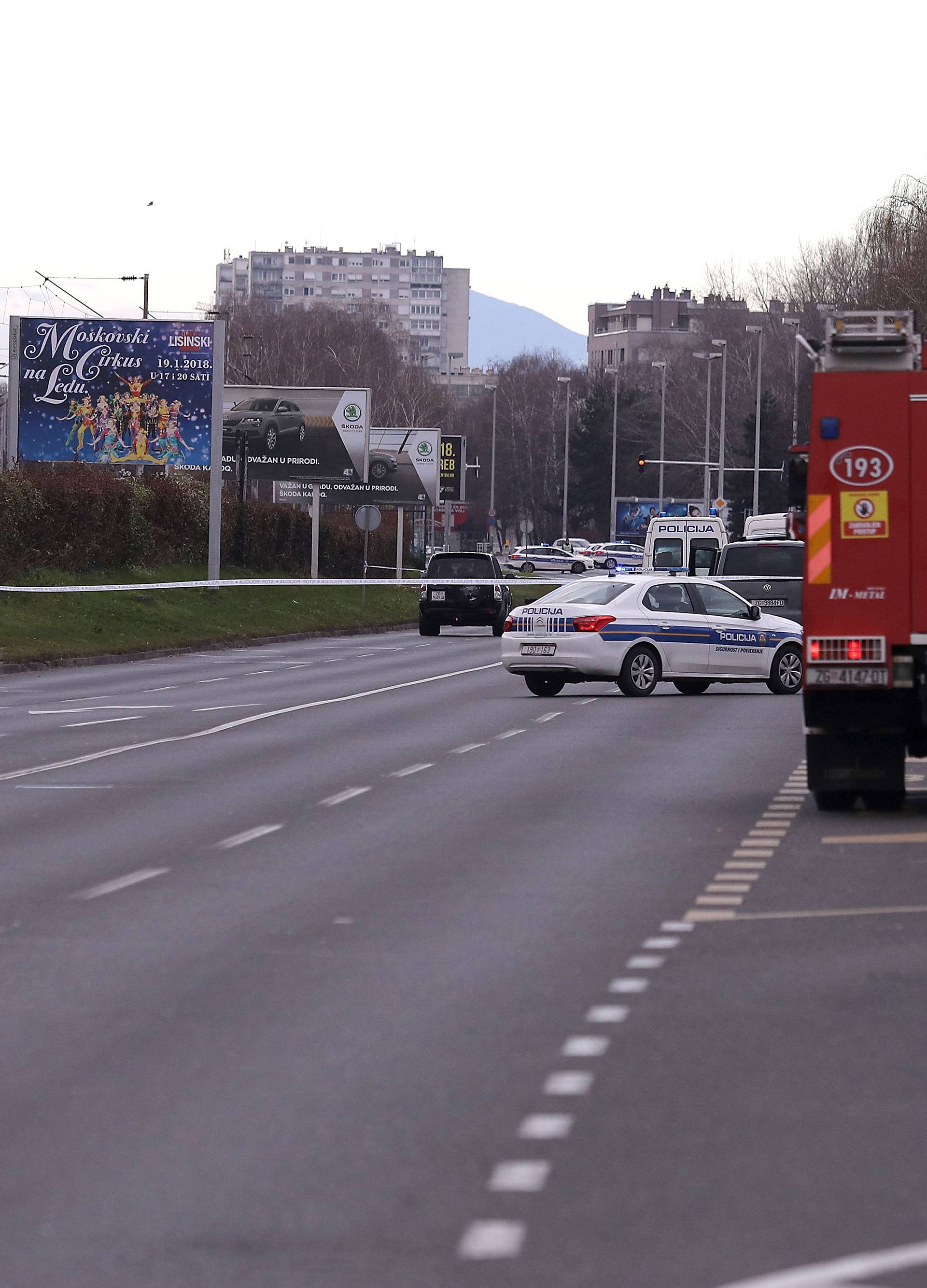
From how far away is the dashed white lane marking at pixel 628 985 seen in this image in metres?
7.93

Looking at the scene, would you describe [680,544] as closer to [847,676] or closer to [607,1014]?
[847,676]

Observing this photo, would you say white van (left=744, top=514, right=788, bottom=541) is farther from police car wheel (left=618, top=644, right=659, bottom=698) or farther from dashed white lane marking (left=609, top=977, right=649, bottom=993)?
dashed white lane marking (left=609, top=977, right=649, bottom=993)

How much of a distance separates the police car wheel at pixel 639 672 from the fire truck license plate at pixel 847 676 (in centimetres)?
1301

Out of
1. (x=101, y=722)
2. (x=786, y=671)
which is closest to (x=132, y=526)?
(x=786, y=671)

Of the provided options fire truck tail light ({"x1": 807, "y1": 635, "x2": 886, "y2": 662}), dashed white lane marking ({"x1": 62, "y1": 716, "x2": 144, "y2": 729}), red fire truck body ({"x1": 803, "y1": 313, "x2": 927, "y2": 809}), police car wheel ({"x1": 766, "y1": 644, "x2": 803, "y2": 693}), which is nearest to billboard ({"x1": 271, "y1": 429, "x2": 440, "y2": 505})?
police car wheel ({"x1": 766, "y1": 644, "x2": 803, "y2": 693})

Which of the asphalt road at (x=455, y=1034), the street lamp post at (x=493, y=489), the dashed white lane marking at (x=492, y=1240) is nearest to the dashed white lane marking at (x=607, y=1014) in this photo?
the asphalt road at (x=455, y=1034)

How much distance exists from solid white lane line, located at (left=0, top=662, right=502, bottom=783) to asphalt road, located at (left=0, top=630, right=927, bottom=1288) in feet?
5.03

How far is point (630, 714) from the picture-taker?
23.6 m

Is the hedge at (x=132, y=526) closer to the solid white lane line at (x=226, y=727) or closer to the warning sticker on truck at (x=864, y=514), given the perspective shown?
the solid white lane line at (x=226, y=727)

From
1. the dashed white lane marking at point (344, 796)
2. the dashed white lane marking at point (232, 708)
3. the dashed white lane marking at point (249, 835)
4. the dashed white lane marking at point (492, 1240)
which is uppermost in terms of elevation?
the dashed white lane marking at point (492, 1240)

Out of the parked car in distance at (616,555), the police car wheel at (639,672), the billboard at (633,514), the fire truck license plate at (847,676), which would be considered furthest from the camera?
the billboard at (633,514)

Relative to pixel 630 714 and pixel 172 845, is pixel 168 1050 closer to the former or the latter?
pixel 172 845

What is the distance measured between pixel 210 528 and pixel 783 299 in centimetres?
7871

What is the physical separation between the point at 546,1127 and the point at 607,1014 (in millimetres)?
1596
